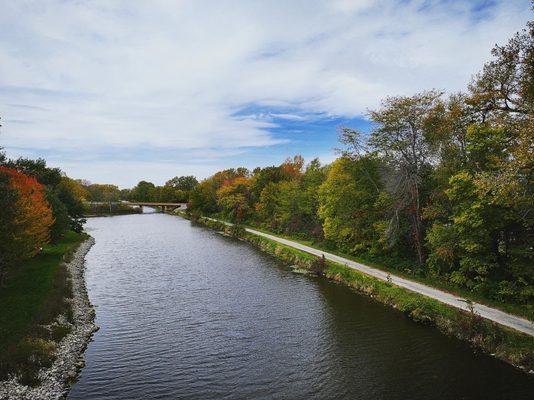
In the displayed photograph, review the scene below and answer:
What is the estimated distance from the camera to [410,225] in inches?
1351

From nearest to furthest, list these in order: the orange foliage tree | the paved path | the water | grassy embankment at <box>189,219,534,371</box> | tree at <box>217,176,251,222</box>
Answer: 1. the water
2. grassy embankment at <box>189,219,534,371</box>
3. the paved path
4. the orange foliage tree
5. tree at <box>217,176,251,222</box>

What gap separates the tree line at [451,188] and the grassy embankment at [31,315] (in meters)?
21.6

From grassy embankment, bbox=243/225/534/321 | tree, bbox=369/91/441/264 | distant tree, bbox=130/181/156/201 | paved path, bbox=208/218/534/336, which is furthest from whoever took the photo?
distant tree, bbox=130/181/156/201

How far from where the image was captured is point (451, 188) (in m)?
27.6

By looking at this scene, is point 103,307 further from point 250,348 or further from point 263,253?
point 263,253

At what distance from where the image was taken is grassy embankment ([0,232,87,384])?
16.9m

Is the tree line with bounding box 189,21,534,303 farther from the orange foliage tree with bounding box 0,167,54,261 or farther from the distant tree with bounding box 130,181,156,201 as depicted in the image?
the distant tree with bounding box 130,181,156,201

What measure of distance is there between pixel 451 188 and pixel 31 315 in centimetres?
2868

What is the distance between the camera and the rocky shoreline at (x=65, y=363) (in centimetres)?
1516

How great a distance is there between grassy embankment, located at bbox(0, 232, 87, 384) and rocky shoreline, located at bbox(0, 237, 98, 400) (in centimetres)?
37

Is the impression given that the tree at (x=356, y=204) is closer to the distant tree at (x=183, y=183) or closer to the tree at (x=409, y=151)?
the tree at (x=409, y=151)

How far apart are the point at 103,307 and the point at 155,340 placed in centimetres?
817

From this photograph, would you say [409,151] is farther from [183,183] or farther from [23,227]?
[183,183]

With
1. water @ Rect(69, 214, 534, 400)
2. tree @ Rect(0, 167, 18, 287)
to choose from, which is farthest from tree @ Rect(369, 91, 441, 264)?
tree @ Rect(0, 167, 18, 287)
